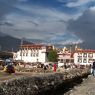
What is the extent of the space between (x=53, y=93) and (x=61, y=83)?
10.9 feet

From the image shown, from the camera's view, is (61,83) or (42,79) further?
(61,83)

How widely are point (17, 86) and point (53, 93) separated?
502 centimetres

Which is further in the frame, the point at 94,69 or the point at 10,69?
the point at 10,69

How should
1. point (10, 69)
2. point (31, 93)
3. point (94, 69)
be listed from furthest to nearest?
1. point (10, 69)
2. point (94, 69)
3. point (31, 93)

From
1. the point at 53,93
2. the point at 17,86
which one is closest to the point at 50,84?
the point at 53,93

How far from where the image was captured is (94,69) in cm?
4350

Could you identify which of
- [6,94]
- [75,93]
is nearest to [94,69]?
[75,93]

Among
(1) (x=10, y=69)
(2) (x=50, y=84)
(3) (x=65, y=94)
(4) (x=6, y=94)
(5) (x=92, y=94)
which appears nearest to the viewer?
(4) (x=6, y=94)

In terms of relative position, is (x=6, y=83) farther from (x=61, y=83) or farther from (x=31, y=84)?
(x=61, y=83)

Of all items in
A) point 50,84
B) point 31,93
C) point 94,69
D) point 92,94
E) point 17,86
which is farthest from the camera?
point 94,69

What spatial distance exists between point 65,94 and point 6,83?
28.8 feet

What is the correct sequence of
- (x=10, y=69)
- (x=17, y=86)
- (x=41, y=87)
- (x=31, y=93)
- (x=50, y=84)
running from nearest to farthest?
(x=17, y=86), (x=31, y=93), (x=41, y=87), (x=50, y=84), (x=10, y=69)

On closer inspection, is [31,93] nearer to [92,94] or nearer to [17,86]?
[17,86]

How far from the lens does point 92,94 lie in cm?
2133
